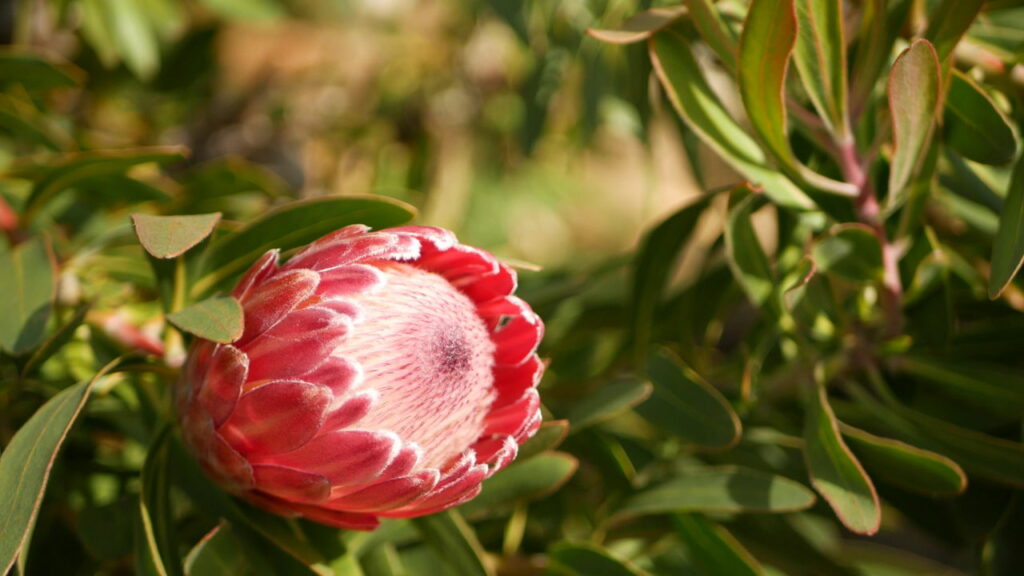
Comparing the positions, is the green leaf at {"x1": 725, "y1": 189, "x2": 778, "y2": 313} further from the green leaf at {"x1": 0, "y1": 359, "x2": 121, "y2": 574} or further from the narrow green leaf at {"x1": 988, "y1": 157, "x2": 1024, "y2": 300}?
the green leaf at {"x1": 0, "y1": 359, "x2": 121, "y2": 574}

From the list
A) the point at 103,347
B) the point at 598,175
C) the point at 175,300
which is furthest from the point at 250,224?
the point at 598,175

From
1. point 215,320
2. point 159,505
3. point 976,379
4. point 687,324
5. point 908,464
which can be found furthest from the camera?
point 687,324

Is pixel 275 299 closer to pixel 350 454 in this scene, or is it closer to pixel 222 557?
pixel 350 454

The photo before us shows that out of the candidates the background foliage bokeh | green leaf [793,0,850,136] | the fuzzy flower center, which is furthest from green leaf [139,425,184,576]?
green leaf [793,0,850,136]

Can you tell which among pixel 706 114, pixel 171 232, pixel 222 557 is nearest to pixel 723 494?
pixel 706 114

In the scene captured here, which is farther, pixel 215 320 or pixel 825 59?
pixel 825 59

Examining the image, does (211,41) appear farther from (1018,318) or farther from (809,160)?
(1018,318)

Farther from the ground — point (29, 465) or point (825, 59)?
point (825, 59)
